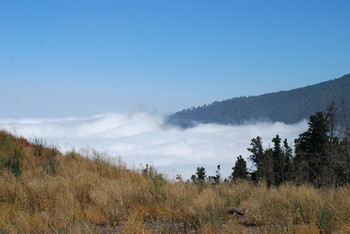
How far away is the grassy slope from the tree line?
18.7 m

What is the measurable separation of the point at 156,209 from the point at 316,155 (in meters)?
37.1

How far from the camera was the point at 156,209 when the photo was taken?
6.66 m

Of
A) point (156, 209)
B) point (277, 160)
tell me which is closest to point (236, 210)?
point (156, 209)

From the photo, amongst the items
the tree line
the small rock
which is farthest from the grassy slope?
the tree line

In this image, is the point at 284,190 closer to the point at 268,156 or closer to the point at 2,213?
the point at 2,213

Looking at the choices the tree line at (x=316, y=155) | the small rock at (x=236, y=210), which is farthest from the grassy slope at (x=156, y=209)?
the tree line at (x=316, y=155)

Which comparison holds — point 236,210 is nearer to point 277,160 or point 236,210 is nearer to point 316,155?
point 316,155

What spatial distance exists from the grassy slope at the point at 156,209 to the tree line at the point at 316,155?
61.2 feet

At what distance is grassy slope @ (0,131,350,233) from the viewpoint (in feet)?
17.5

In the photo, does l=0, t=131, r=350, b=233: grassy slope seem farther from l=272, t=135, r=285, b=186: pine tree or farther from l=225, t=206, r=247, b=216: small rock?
l=272, t=135, r=285, b=186: pine tree

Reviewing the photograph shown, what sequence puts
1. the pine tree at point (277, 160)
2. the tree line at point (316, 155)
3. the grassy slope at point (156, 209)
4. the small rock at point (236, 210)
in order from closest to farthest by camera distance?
the grassy slope at point (156, 209) → the small rock at point (236, 210) → the tree line at point (316, 155) → the pine tree at point (277, 160)

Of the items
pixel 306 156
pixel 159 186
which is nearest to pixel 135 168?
pixel 159 186

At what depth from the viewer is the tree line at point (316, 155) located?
2886 cm

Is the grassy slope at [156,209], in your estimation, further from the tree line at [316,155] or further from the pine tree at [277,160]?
the pine tree at [277,160]
